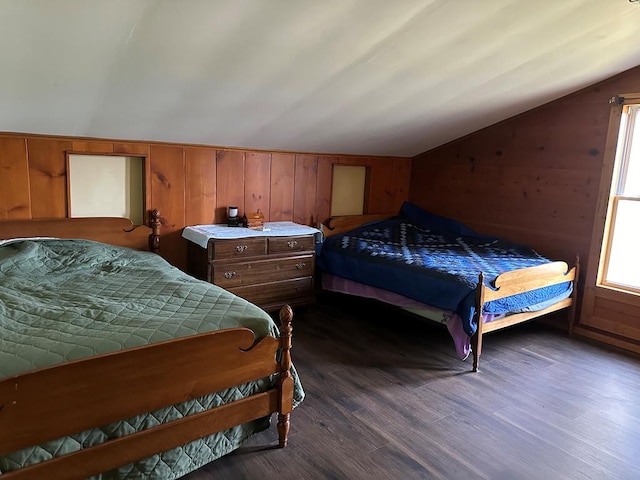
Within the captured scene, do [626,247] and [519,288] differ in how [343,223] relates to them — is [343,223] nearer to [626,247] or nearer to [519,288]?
[519,288]

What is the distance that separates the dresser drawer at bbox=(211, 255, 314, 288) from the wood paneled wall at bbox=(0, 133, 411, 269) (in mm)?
498

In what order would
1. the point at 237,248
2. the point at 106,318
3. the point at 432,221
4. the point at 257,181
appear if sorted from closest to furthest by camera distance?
the point at 106,318 → the point at 237,248 → the point at 257,181 → the point at 432,221

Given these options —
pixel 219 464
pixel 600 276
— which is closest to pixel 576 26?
pixel 600 276

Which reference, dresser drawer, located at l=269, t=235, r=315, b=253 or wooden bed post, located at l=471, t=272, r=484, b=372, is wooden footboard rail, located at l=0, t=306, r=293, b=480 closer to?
wooden bed post, located at l=471, t=272, r=484, b=372

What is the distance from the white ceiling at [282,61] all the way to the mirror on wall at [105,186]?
239 millimetres

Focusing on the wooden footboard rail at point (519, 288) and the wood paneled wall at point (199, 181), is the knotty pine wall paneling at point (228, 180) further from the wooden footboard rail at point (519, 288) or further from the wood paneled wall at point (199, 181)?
the wooden footboard rail at point (519, 288)

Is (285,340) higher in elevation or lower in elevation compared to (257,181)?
lower

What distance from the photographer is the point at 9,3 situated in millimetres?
1823

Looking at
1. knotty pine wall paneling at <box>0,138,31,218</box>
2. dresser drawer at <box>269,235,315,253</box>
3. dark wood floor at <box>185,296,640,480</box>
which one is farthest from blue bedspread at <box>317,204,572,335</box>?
knotty pine wall paneling at <box>0,138,31,218</box>

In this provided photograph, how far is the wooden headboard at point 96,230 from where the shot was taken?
303cm

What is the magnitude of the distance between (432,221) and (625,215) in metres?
1.76

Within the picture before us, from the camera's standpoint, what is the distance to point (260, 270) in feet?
12.1

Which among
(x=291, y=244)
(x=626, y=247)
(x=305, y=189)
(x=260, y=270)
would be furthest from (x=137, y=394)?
(x=626, y=247)

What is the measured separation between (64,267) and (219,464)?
156cm
